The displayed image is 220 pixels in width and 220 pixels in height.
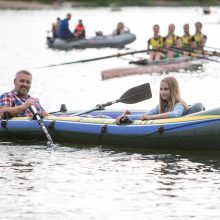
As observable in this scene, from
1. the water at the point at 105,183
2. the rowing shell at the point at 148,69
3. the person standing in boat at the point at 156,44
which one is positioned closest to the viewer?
the water at the point at 105,183

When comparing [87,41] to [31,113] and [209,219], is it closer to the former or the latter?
[31,113]

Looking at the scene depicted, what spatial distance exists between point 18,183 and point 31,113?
3073 millimetres

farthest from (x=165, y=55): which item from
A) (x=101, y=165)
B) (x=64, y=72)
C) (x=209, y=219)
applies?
(x=209, y=219)

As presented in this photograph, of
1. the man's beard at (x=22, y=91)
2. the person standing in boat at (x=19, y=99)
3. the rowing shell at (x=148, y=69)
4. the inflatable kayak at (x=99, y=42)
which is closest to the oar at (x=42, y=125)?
the person standing in boat at (x=19, y=99)

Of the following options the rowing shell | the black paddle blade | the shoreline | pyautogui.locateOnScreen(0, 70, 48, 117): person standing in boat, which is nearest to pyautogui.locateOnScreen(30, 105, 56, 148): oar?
pyautogui.locateOnScreen(0, 70, 48, 117): person standing in boat

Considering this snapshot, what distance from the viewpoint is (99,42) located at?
1571 inches

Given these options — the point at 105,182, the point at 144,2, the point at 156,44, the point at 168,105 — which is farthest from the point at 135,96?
the point at 144,2

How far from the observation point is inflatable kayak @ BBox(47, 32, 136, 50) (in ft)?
129

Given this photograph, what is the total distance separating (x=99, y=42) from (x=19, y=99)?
24630mm

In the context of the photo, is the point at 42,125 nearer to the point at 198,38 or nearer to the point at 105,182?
the point at 105,182

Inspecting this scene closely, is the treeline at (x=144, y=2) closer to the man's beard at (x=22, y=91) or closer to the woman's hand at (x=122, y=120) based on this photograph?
the man's beard at (x=22, y=91)

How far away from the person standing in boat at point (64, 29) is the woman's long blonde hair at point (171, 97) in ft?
77.7

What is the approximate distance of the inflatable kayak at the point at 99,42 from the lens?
129 feet

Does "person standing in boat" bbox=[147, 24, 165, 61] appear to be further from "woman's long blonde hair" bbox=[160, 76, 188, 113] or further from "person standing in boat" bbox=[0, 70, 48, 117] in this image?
"woman's long blonde hair" bbox=[160, 76, 188, 113]
